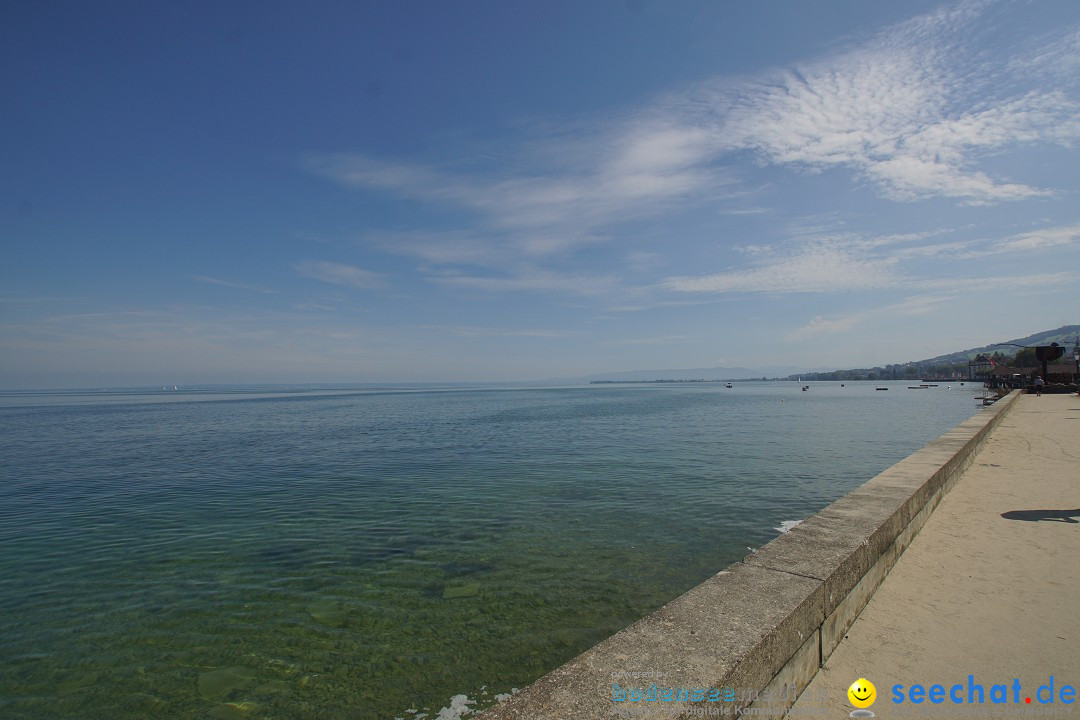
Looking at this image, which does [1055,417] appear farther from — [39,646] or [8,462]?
[8,462]

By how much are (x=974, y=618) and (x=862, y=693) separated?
6.19 ft

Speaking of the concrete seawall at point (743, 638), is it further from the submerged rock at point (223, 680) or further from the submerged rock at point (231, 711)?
the submerged rock at point (223, 680)

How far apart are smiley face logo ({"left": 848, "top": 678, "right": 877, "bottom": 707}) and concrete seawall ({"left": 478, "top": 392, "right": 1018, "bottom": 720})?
253 millimetres

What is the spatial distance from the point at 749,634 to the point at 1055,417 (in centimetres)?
3171

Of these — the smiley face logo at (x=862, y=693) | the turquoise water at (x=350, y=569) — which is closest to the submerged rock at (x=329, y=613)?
the turquoise water at (x=350, y=569)

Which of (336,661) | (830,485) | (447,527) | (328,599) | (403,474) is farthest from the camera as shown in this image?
(403,474)

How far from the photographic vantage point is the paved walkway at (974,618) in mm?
3332

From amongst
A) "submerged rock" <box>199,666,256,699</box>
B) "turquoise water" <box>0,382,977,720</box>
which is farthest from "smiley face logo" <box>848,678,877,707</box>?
"submerged rock" <box>199,666,256,699</box>

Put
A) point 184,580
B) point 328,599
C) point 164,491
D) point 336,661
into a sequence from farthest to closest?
1. point 164,491
2. point 184,580
3. point 328,599
4. point 336,661

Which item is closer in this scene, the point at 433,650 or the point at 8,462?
the point at 433,650

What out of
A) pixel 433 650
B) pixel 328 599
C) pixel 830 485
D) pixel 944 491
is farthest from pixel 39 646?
pixel 830 485

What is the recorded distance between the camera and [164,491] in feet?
50.4

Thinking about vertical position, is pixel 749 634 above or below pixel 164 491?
above

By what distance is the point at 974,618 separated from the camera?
14.2 feet
